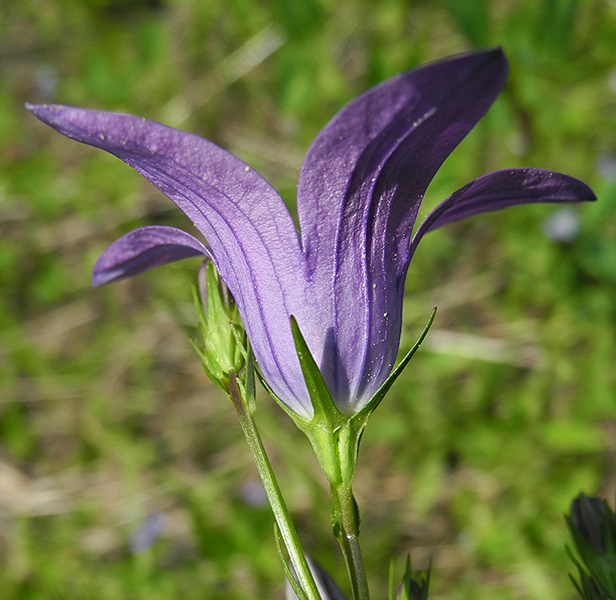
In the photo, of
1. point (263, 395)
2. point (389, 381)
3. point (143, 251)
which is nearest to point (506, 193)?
point (389, 381)

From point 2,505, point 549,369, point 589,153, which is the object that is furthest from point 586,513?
point 2,505

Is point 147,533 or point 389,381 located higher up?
point 147,533

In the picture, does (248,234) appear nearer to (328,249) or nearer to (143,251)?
(328,249)

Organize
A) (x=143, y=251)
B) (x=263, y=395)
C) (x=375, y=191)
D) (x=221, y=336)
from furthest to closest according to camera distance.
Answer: (x=263, y=395) < (x=143, y=251) < (x=221, y=336) < (x=375, y=191)

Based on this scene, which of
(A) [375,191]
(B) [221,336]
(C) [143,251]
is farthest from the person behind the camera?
(C) [143,251]

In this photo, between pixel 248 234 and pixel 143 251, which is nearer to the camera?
pixel 248 234

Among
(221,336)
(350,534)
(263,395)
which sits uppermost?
(263,395)

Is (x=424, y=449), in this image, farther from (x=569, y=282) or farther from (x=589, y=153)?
(x=589, y=153)
